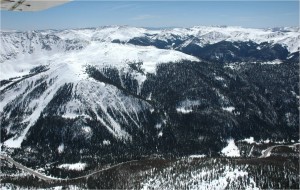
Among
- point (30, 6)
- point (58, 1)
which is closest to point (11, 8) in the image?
point (30, 6)

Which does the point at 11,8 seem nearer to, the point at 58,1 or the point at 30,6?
the point at 30,6
